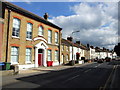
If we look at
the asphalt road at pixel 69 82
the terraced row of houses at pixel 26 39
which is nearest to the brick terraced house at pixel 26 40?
the terraced row of houses at pixel 26 39

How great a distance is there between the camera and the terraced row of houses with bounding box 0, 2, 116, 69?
1755 centimetres

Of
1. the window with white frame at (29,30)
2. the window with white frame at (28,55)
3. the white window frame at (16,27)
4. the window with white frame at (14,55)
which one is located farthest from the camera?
the window with white frame at (29,30)

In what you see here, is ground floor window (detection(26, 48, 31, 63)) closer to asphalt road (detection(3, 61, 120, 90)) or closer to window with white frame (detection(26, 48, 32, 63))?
window with white frame (detection(26, 48, 32, 63))

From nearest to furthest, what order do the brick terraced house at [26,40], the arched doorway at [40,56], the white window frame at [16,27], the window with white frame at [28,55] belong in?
1. the brick terraced house at [26,40]
2. the white window frame at [16,27]
3. the window with white frame at [28,55]
4. the arched doorway at [40,56]

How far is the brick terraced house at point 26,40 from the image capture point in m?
17.7

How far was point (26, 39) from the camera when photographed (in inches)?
822

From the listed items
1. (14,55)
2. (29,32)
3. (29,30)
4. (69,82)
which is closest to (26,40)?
(29,32)

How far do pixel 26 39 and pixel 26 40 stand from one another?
163 mm

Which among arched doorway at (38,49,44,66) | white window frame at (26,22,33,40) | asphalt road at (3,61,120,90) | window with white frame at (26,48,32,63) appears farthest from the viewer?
arched doorway at (38,49,44,66)

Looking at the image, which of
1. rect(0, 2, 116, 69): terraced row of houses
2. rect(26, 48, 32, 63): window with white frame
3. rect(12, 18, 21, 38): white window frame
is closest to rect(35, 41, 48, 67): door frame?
rect(0, 2, 116, 69): terraced row of houses

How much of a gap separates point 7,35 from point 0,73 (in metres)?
6.36

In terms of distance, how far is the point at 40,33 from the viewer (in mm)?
24469

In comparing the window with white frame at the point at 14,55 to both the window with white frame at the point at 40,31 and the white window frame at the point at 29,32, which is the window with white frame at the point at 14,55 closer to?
the white window frame at the point at 29,32

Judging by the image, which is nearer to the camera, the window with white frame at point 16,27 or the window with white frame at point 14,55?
the window with white frame at point 14,55
